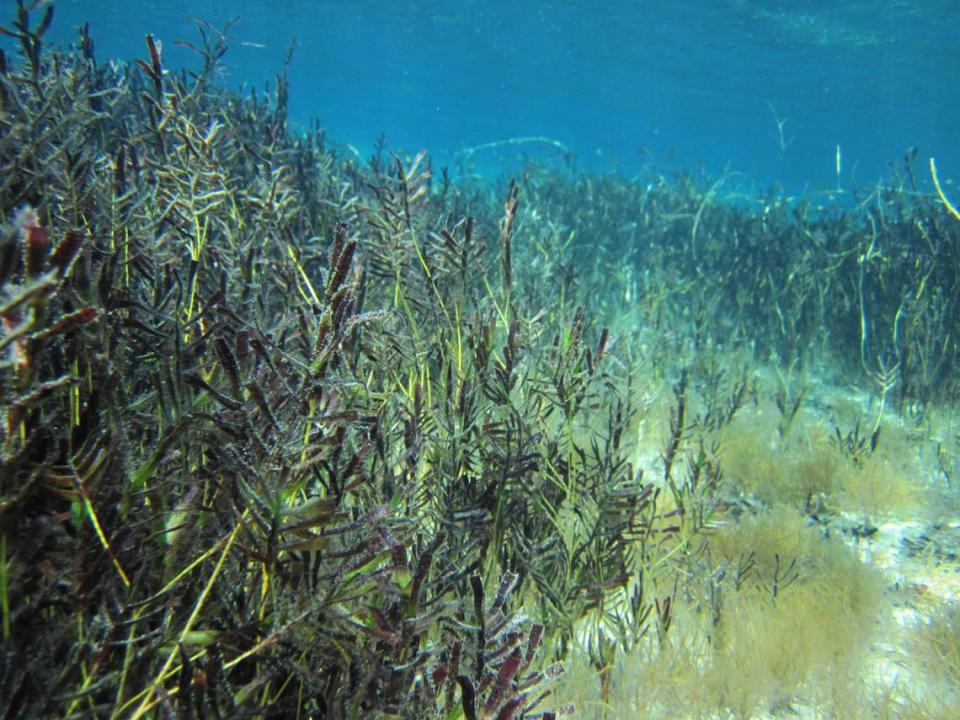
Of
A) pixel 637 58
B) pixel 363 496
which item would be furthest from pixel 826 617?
pixel 637 58

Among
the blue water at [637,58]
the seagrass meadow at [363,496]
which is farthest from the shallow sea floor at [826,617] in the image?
the blue water at [637,58]

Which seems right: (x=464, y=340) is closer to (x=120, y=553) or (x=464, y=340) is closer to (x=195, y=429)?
(x=195, y=429)

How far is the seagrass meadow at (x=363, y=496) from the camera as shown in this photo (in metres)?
1.24

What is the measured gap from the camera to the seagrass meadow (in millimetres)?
1235

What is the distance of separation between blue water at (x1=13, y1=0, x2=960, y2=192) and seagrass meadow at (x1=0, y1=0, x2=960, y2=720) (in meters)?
2.05

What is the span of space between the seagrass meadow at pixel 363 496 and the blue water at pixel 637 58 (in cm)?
205

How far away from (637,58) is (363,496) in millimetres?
56629

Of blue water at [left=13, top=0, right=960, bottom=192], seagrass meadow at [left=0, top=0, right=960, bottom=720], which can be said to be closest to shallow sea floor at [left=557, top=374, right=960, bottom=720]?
seagrass meadow at [left=0, top=0, right=960, bottom=720]

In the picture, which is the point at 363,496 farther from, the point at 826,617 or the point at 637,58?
the point at 637,58

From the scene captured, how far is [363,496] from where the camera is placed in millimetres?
2199

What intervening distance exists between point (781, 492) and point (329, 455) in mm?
4462

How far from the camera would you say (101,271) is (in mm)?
1560

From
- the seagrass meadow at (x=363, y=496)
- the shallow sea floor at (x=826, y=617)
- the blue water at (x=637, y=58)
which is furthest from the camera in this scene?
the blue water at (x=637, y=58)

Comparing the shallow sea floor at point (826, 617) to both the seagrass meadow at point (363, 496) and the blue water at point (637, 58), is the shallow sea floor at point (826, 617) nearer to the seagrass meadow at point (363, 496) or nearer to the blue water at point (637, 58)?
the seagrass meadow at point (363, 496)
